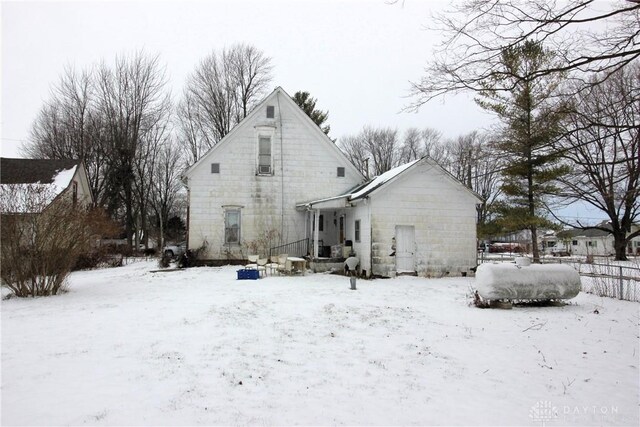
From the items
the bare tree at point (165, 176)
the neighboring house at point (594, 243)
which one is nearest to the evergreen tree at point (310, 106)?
the bare tree at point (165, 176)

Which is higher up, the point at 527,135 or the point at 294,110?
the point at 294,110

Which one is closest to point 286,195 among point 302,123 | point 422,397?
point 302,123

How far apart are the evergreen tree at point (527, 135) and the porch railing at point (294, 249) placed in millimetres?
Answer: 9855

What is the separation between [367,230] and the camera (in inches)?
633

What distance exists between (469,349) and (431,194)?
34.2 feet

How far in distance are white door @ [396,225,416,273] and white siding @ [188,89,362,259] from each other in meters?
5.43

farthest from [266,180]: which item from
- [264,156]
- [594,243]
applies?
[594,243]

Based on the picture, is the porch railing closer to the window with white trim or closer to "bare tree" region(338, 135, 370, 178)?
the window with white trim

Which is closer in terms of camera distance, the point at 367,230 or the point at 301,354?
the point at 301,354

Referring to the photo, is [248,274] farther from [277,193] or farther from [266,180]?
[266,180]

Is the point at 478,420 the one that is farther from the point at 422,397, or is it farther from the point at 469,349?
the point at 469,349

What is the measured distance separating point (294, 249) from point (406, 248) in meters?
6.30

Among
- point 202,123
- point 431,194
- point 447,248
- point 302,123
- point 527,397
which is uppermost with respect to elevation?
point 202,123

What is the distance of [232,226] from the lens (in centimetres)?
1984
